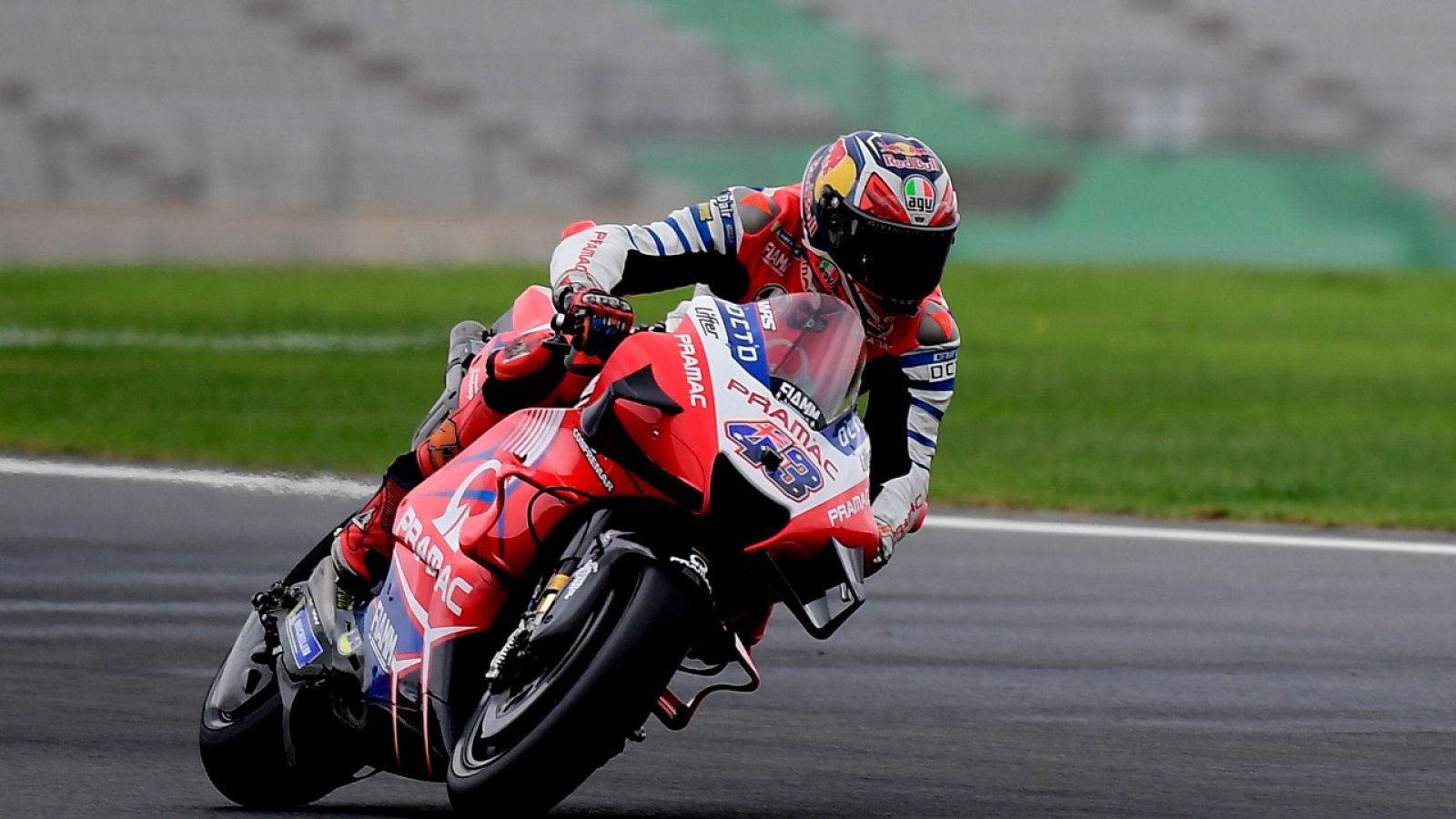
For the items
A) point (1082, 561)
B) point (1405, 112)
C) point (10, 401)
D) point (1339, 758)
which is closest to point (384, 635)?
point (1339, 758)

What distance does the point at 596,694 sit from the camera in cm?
417

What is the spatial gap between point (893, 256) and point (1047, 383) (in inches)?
474

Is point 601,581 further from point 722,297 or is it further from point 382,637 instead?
point 722,297

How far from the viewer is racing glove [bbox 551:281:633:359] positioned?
15.2 feet

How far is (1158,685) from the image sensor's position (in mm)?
6879

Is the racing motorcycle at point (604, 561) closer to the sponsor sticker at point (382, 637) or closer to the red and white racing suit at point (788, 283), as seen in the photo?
the sponsor sticker at point (382, 637)

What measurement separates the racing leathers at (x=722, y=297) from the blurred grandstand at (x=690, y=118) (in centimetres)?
2052

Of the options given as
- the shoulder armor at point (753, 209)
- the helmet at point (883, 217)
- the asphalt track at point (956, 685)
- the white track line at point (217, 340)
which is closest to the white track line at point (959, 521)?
the asphalt track at point (956, 685)

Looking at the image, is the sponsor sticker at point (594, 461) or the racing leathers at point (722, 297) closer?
the sponsor sticker at point (594, 461)

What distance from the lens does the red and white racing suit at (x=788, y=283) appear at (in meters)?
5.29

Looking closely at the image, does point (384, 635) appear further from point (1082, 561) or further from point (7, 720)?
point (1082, 561)

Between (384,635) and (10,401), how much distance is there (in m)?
10.4

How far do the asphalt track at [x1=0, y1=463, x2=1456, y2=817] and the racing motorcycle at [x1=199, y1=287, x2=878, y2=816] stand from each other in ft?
1.61

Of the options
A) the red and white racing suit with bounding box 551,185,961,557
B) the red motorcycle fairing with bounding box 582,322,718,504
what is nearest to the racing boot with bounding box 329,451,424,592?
the red and white racing suit with bounding box 551,185,961,557
